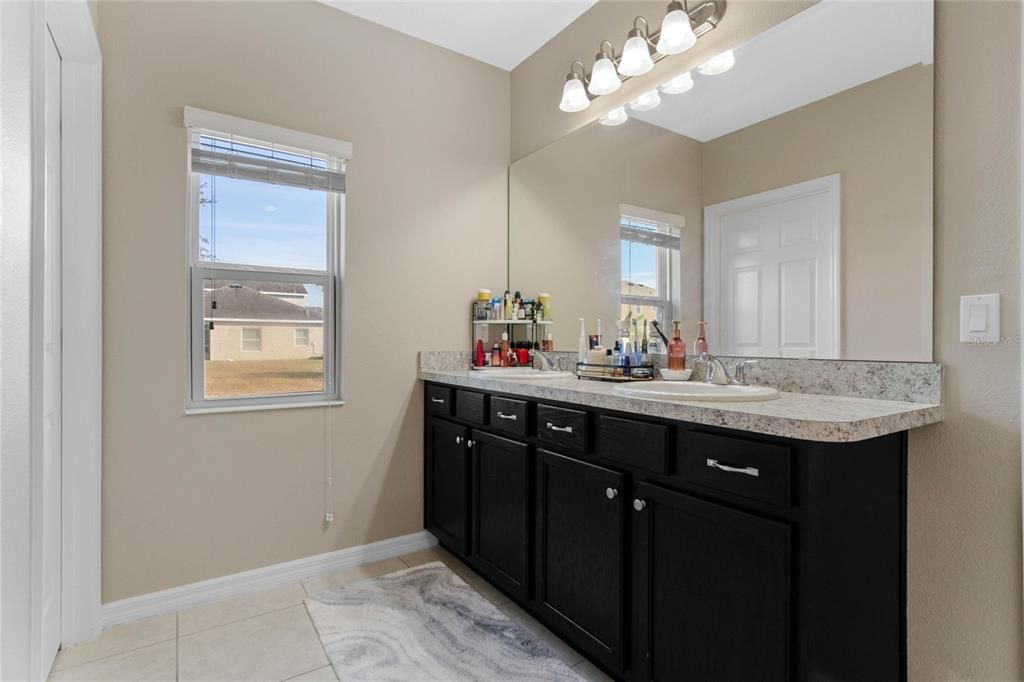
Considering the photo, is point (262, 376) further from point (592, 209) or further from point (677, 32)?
point (677, 32)

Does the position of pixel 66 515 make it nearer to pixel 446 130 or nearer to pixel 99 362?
pixel 99 362

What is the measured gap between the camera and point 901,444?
1.42m

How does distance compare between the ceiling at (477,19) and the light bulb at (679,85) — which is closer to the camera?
the light bulb at (679,85)

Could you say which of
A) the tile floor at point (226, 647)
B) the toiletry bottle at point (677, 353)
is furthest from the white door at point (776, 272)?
the tile floor at point (226, 647)

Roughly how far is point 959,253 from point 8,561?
2125 mm

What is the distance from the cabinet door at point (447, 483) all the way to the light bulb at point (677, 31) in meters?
1.73

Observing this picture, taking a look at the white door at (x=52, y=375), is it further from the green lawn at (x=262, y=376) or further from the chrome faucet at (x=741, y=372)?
the chrome faucet at (x=741, y=372)

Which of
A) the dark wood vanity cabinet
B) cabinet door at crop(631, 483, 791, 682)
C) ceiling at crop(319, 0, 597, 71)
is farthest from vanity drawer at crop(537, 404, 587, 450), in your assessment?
ceiling at crop(319, 0, 597, 71)

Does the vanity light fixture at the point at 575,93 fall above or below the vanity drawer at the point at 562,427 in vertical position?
above

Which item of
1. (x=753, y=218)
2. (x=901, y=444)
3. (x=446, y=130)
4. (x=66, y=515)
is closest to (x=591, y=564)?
(x=901, y=444)

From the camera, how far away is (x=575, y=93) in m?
2.42

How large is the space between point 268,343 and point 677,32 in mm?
2071

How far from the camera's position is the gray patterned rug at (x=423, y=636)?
5.63 ft

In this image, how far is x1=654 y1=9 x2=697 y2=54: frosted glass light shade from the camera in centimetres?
191
